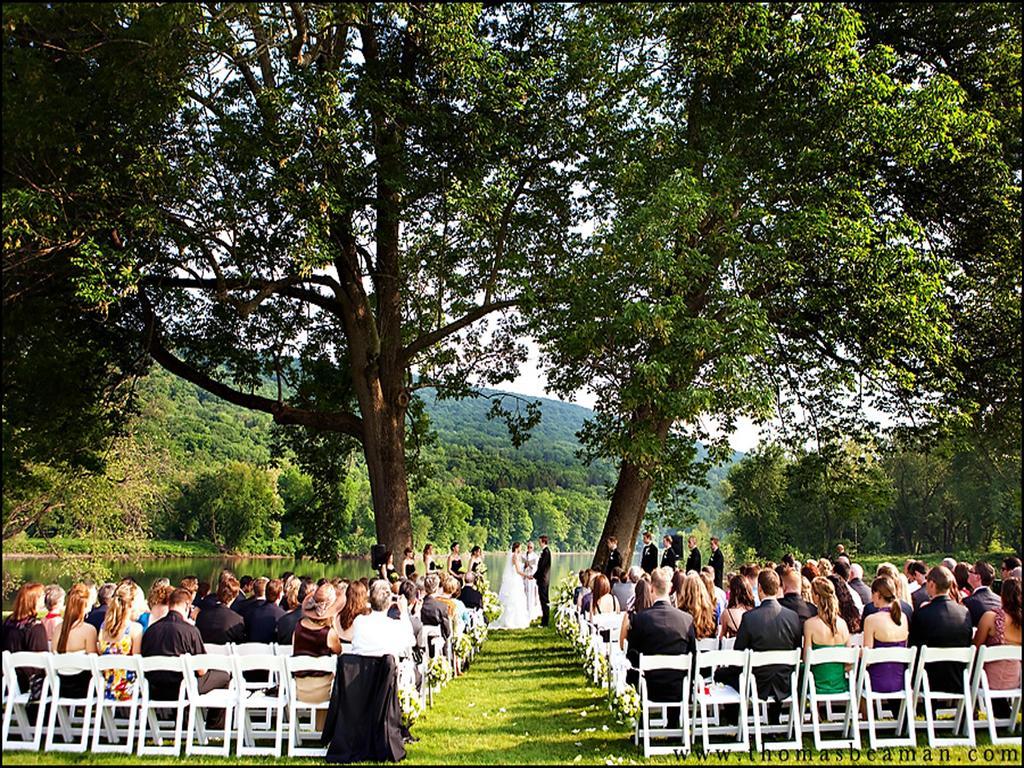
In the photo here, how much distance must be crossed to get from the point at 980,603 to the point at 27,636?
28.9 feet

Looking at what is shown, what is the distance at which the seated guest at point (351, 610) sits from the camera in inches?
314

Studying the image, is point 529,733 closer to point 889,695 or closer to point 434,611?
point 434,611

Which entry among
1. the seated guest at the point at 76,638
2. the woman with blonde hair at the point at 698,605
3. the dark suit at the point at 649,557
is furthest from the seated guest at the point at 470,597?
the seated guest at the point at 76,638

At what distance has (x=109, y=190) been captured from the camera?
1217cm

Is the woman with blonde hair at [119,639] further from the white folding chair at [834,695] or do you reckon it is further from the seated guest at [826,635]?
the seated guest at [826,635]

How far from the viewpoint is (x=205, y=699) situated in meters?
7.39

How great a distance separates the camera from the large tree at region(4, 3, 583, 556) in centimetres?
1198

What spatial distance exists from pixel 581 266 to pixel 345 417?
5794 mm

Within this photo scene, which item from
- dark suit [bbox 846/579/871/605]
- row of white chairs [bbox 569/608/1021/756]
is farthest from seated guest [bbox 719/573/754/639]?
dark suit [bbox 846/579/871/605]

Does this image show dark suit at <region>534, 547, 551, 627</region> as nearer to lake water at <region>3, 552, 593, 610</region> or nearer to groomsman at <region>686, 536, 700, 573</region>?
groomsman at <region>686, 536, 700, 573</region>

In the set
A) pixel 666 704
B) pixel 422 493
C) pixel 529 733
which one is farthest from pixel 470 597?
pixel 422 493

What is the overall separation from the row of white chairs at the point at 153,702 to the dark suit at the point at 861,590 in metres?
6.03

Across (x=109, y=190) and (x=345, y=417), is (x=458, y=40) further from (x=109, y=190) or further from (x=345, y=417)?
(x=345, y=417)

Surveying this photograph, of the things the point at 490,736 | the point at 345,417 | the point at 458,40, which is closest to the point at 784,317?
the point at 458,40
